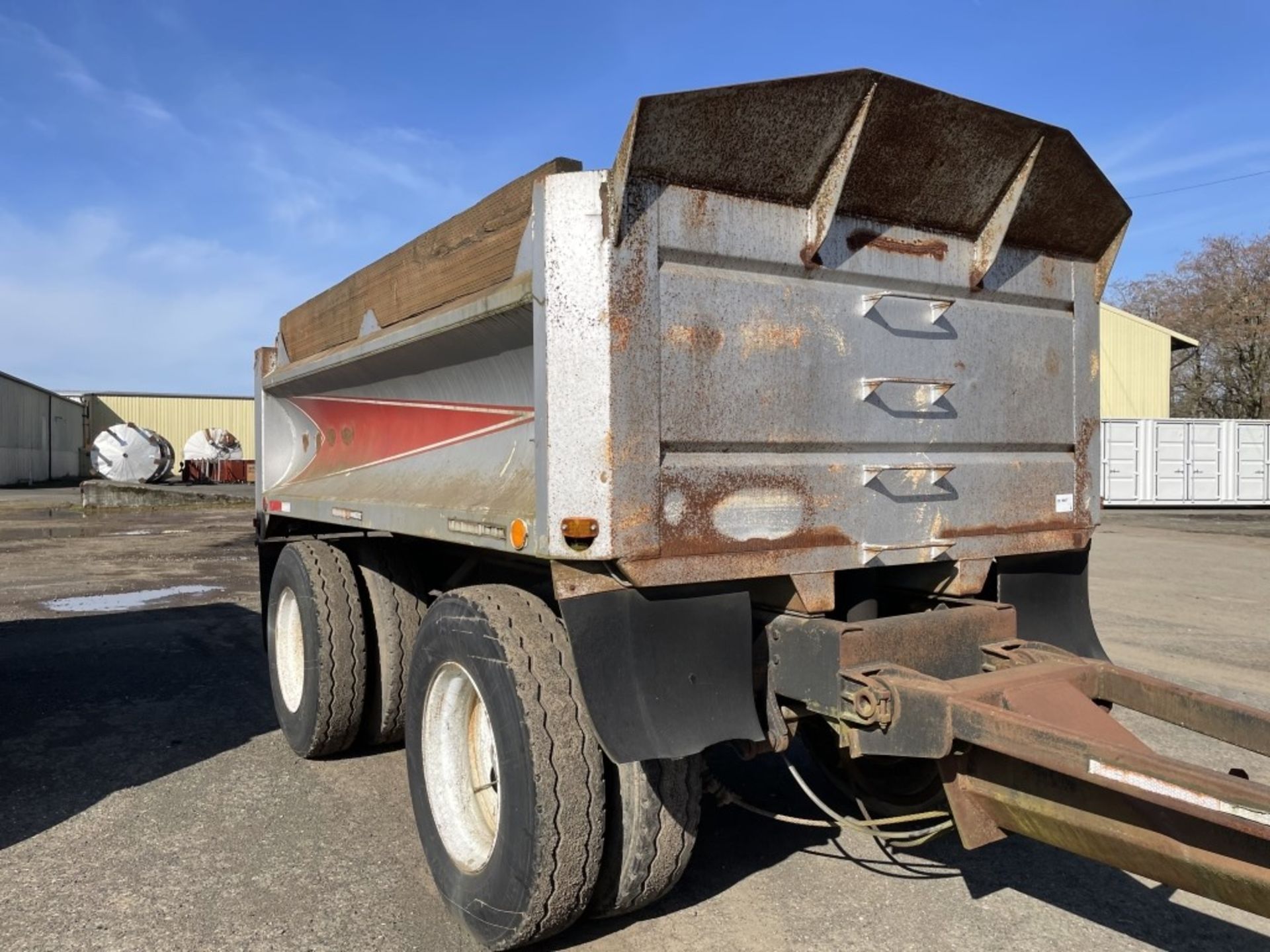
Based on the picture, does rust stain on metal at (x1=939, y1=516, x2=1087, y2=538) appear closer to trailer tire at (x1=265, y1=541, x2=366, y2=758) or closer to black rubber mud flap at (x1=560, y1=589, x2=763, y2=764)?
black rubber mud flap at (x1=560, y1=589, x2=763, y2=764)

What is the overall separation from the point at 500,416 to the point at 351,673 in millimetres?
2011

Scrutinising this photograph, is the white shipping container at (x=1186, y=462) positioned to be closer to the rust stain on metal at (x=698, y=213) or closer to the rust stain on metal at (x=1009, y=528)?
the rust stain on metal at (x=1009, y=528)

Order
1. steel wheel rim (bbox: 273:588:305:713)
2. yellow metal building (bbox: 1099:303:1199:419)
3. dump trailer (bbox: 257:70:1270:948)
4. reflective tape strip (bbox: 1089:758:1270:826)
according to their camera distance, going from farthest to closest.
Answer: yellow metal building (bbox: 1099:303:1199:419) < steel wheel rim (bbox: 273:588:305:713) < dump trailer (bbox: 257:70:1270:948) < reflective tape strip (bbox: 1089:758:1270:826)

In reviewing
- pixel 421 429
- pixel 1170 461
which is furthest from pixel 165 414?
pixel 421 429

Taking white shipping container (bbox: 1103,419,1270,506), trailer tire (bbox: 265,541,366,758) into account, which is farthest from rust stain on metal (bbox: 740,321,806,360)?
white shipping container (bbox: 1103,419,1270,506)

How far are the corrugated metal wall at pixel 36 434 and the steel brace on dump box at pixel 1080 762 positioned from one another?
43.4 m

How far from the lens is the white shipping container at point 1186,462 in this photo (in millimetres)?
24000

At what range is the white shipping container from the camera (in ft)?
78.7

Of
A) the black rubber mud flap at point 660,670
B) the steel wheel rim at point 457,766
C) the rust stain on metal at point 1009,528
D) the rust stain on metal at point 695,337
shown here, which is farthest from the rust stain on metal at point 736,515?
the steel wheel rim at point 457,766

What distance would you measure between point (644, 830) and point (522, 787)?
0.41 metres

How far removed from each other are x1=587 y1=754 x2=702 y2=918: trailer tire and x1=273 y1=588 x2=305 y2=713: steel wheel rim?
273 centimetres

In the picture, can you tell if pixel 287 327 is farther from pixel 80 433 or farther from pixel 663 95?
pixel 80 433

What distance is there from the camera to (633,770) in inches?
115

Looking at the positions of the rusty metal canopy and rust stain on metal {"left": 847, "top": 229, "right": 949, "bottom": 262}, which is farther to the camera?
rust stain on metal {"left": 847, "top": 229, "right": 949, "bottom": 262}
